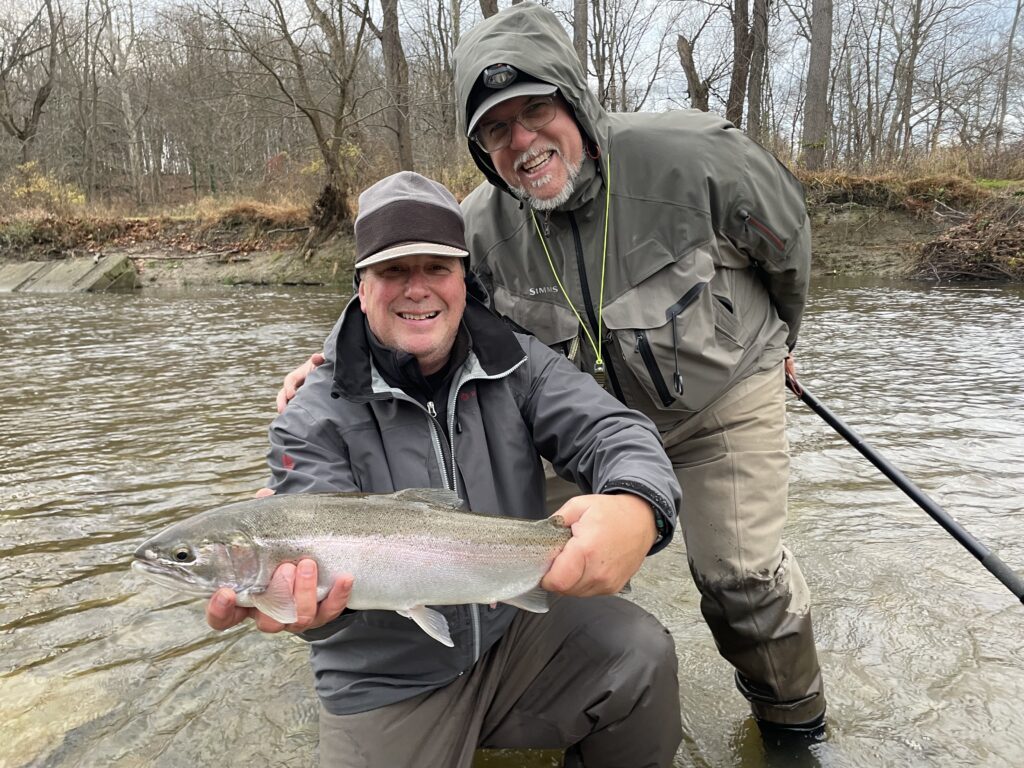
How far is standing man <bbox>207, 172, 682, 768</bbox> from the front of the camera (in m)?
2.29

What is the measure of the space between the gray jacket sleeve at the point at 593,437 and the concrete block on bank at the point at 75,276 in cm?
2050

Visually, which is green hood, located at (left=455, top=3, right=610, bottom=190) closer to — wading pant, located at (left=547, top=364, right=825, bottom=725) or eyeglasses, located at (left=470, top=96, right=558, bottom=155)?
eyeglasses, located at (left=470, top=96, right=558, bottom=155)

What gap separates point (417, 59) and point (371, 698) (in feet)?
96.7

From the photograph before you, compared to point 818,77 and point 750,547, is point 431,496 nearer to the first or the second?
point 750,547

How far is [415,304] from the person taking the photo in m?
2.54

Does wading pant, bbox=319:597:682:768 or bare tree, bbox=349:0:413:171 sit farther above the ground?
bare tree, bbox=349:0:413:171

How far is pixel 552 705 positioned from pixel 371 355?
4.26ft

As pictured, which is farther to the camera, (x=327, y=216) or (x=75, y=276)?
(x=327, y=216)

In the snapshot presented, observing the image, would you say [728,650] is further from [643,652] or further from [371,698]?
[371,698]

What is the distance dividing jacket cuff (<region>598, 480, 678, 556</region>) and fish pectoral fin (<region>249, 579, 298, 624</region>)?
93 centimetres

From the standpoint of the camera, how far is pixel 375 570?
2119 millimetres

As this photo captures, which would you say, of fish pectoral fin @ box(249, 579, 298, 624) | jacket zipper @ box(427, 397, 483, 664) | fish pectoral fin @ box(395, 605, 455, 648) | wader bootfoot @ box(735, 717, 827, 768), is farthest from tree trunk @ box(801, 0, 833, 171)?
fish pectoral fin @ box(249, 579, 298, 624)

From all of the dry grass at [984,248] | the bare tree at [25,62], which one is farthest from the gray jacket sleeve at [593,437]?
the bare tree at [25,62]

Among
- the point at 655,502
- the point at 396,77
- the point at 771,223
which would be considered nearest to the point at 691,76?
the point at 396,77
